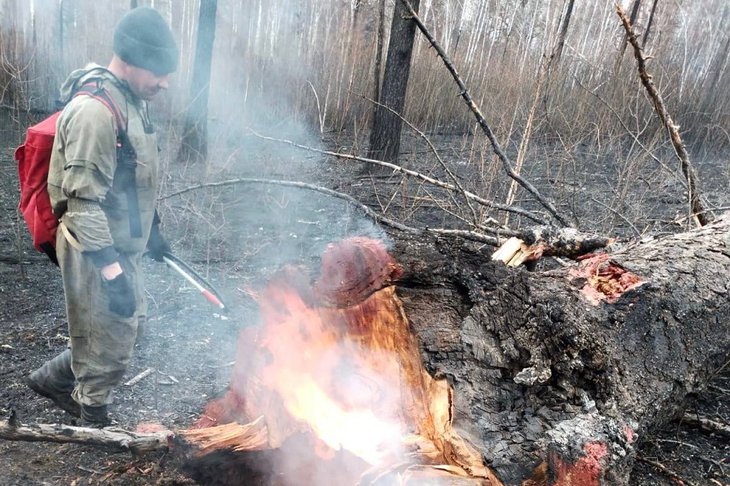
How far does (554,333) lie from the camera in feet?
5.72

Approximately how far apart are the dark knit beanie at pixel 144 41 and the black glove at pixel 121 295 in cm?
81

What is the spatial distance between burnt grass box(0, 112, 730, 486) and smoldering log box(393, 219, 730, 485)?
0.94ft

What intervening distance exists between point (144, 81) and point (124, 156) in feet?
0.98

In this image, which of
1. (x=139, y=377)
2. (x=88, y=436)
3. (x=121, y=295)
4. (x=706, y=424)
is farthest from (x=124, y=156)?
(x=706, y=424)

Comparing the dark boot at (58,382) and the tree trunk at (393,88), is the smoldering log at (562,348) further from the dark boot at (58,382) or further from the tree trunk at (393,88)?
the tree trunk at (393,88)

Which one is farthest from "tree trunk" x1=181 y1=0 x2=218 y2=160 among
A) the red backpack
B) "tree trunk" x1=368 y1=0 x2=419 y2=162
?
the red backpack

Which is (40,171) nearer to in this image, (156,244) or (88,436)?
(156,244)

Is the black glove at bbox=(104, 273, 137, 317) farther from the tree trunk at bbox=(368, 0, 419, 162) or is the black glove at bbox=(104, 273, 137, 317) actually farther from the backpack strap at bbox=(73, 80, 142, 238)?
the tree trunk at bbox=(368, 0, 419, 162)

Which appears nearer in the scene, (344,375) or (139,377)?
(344,375)

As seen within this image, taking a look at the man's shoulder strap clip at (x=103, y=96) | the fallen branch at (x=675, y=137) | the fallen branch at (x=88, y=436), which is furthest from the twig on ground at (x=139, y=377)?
the fallen branch at (x=675, y=137)

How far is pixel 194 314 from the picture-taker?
3355 mm

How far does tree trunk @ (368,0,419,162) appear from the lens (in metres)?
6.16

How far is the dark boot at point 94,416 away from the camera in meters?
2.24

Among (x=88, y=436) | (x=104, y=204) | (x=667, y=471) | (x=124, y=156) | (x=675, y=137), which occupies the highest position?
(x=675, y=137)
